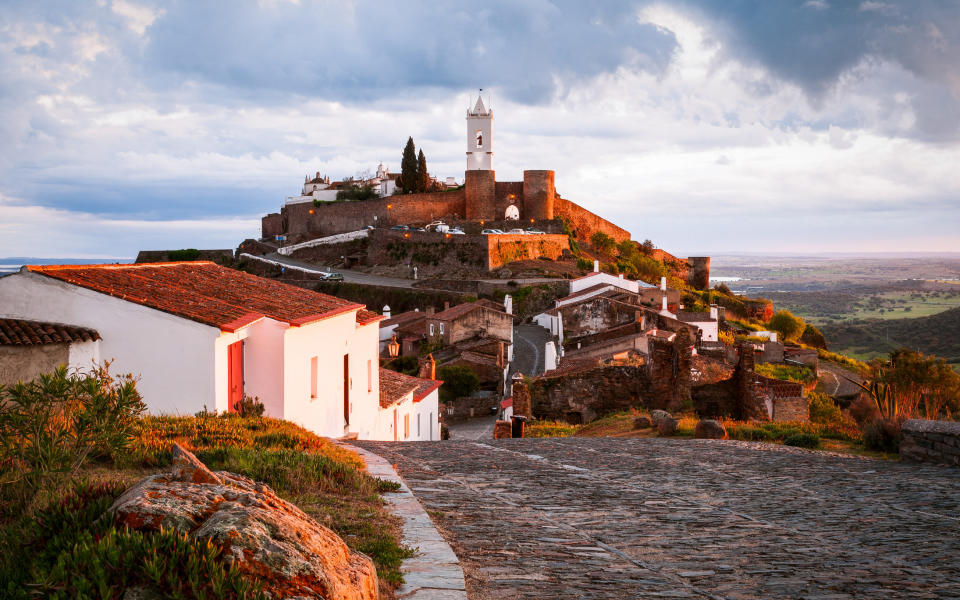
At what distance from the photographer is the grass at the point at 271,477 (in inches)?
166

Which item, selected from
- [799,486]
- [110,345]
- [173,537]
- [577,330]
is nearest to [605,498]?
[799,486]

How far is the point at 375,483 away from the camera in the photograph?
7.18 metres

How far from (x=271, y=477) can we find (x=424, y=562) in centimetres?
224

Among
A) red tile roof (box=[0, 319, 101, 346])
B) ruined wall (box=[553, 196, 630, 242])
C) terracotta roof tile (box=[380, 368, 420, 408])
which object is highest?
ruined wall (box=[553, 196, 630, 242])

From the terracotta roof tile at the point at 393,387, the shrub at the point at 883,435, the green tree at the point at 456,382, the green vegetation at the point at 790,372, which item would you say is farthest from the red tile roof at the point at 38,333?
the green vegetation at the point at 790,372

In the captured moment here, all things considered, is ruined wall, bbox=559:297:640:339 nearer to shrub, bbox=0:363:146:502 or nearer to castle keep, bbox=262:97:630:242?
castle keep, bbox=262:97:630:242

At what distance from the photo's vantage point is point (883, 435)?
35.1 feet

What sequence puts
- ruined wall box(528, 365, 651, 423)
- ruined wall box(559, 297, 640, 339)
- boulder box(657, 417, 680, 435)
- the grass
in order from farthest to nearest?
ruined wall box(559, 297, 640, 339) < ruined wall box(528, 365, 651, 423) < boulder box(657, 417, 680, 435) < the grass

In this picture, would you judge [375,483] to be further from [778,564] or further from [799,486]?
[799,486]

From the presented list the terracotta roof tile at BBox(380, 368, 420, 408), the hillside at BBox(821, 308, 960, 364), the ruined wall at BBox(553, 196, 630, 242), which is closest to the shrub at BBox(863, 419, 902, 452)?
the terracotta roof tile at BBox(380, 368, 420, 408)

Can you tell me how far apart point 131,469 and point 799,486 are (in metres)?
6.83

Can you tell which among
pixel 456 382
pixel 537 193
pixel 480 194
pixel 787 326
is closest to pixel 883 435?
pixel 456 382

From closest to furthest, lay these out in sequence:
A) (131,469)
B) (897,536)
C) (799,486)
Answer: (897,536)
(131,469)
(799,486)

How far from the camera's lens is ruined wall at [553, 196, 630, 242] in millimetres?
77750
